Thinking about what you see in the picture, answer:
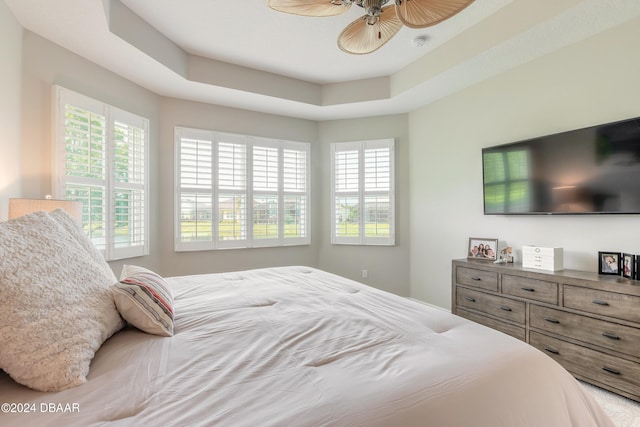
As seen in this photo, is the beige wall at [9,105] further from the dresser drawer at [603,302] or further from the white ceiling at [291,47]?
the dresser drawer at [603,302]

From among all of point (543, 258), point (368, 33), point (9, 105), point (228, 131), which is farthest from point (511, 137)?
point (9, 105)

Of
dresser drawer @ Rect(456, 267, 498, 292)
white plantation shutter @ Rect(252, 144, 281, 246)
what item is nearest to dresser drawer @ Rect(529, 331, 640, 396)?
dresser drawer @ Rect(456, 267, 498, 292)

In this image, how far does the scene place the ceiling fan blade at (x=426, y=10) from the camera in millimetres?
1610

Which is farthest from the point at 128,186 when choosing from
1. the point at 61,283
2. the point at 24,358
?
the point at 24,358

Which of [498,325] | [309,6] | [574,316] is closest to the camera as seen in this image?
[309,6]

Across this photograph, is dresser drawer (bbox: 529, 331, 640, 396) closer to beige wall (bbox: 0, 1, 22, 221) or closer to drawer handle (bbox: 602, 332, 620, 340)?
drawer handle (bbox: 602, 332, 620, 340)

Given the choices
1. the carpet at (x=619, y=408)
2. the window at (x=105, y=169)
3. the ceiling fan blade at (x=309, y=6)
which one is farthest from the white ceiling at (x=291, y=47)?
the carpet at (x=619, y=408)

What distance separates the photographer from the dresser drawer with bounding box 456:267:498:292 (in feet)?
8.93

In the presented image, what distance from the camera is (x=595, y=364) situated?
2.06m

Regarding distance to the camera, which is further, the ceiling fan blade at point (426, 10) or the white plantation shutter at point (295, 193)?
the white plantation shutter at point (295, 193)

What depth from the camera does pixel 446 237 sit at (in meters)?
3.78

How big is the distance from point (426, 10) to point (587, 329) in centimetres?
229

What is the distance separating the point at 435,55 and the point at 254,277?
2784 millimetres

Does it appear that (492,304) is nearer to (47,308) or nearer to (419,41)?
(419,41)
